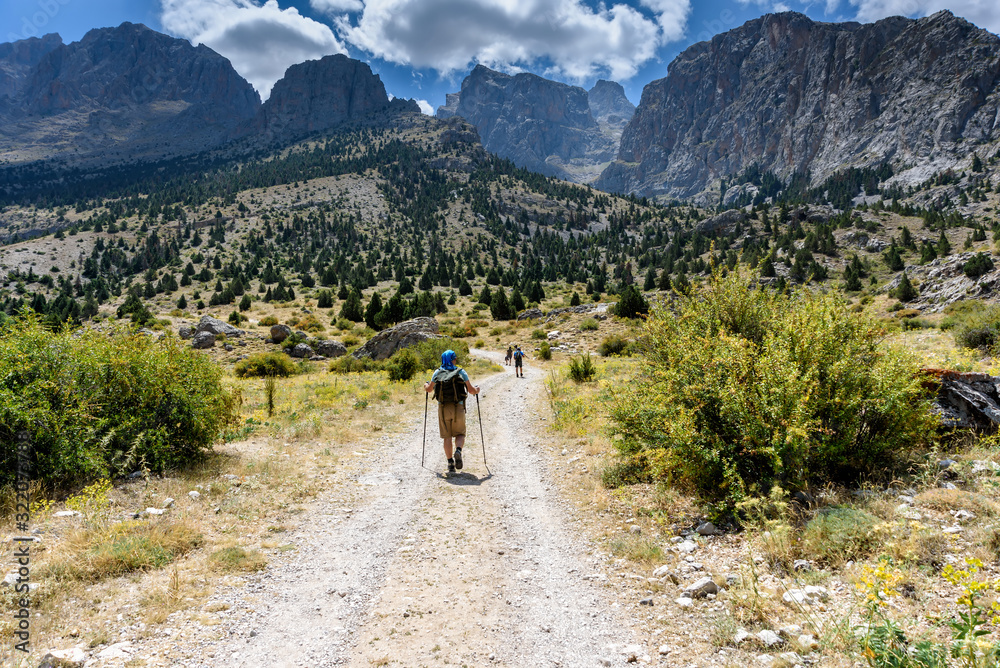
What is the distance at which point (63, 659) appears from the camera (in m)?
3.55

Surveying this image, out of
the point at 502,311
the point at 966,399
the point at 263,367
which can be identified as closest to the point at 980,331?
the point at 966,399

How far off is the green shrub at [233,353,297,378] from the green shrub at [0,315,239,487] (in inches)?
799

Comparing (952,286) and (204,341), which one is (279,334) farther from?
(952,286)

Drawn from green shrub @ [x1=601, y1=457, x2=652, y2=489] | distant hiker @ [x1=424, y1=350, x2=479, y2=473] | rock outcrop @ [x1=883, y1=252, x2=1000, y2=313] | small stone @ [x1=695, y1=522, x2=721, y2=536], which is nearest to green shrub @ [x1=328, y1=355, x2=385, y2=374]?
distant hiker @ [x1=424, y1=350, x2=479, y2=473]

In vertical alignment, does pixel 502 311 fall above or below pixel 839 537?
above

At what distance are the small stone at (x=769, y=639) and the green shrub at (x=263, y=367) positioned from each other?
29115 mm

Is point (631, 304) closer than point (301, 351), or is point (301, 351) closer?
point (301, 351)

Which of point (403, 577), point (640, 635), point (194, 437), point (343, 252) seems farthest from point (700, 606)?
point (343, 252)

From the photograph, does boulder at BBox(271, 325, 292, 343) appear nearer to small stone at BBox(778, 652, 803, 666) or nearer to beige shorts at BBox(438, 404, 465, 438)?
beige shorts at BBox(438, 404, 465, 438)

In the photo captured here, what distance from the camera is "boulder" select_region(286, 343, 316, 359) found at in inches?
1378

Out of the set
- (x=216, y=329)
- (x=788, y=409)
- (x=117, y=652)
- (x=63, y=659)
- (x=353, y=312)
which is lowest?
(x=117, y=652)

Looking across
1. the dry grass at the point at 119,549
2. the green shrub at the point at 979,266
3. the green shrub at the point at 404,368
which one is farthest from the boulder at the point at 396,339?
the green shrub at the point at 979,266

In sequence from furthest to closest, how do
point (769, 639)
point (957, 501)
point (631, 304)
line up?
point (631, 304) → point (957, 501) → point (769, 639)

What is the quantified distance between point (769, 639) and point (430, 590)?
324 centimetres
